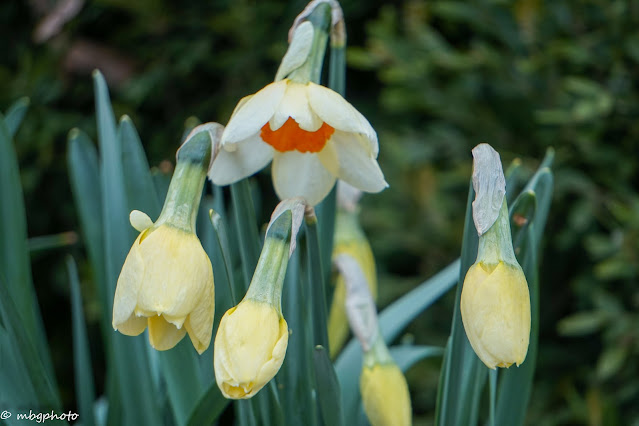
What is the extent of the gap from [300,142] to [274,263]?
16 centimetres

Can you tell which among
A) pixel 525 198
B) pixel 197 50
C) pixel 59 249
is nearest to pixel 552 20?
pixel 197 50

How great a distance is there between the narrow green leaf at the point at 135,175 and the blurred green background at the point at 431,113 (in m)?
0.86

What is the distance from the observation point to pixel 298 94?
528 mm

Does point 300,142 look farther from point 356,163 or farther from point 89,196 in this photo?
point 89,196

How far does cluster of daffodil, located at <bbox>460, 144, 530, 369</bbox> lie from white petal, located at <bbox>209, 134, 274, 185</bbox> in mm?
192

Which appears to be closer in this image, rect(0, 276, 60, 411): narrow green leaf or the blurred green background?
rect(0, 276, 60, 411): narrow green leaf

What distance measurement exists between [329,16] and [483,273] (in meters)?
0.27

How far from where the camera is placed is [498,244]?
0.46 metres

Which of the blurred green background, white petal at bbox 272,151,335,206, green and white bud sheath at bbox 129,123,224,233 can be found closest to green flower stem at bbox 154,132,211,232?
green and white bud sheath at bbox 129,123,224,233

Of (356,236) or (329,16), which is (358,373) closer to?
(356,236)

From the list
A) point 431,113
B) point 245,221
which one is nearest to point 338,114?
point 245,221

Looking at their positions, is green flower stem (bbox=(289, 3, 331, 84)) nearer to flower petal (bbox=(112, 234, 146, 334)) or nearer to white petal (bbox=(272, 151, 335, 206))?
white petal (bbox=(272, 151, 335, 206))

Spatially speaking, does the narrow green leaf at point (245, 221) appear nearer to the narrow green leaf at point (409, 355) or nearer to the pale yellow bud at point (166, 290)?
the pale yellow bud at point (166, 290)

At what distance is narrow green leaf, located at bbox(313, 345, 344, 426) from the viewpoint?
1.70 feet
